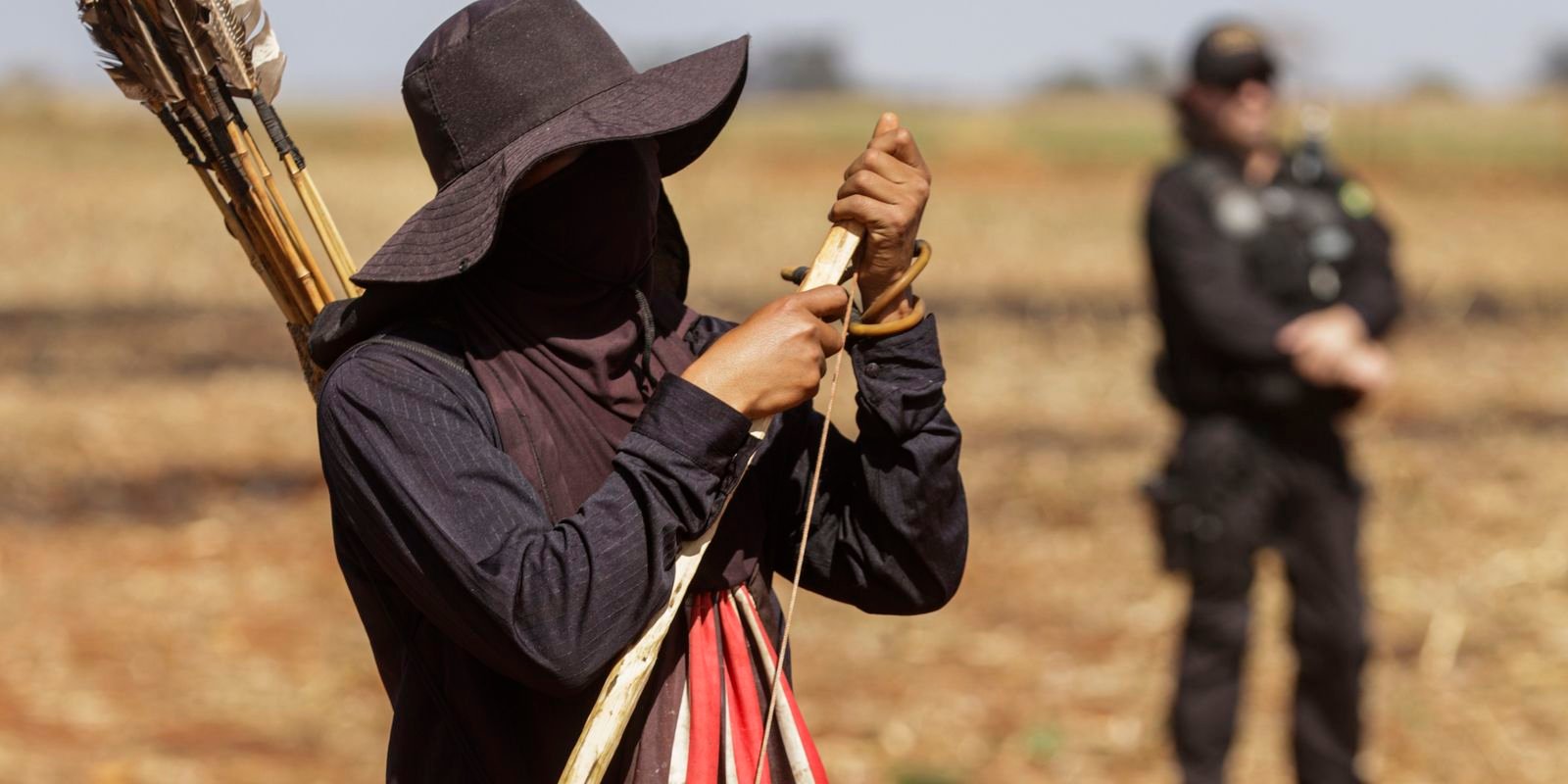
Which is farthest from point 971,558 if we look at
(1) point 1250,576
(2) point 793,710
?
(2) point 793,710

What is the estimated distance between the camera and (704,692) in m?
2.04

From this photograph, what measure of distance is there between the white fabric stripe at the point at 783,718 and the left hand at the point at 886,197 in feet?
1.49

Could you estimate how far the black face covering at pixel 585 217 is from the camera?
197 centimetres

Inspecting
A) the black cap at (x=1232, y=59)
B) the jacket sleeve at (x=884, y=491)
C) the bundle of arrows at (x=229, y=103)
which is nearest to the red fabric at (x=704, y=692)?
the jacket sleeve at (x=884, y=491)

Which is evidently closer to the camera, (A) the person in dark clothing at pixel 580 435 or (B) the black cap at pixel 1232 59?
(A) the person in dark clothing at pixel 580 435

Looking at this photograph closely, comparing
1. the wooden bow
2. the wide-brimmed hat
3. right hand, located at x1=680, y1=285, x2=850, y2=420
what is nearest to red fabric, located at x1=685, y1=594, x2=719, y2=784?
the wooden bow

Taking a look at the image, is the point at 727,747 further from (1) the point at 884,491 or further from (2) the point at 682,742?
(1) the point at 884,491

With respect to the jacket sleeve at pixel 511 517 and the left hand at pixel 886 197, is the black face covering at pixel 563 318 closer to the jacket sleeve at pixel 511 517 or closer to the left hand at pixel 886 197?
the jacket sleeve at pixel 511 517

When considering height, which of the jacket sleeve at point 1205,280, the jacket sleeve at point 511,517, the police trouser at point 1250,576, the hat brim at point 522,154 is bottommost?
the police trouser at point 1250,576

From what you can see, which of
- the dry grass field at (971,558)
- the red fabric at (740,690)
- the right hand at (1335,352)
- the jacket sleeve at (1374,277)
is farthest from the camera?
the dry grass field at (971,558)

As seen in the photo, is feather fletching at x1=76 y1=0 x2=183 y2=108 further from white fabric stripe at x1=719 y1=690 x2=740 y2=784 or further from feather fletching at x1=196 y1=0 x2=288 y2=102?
white fabric stripe at x1=719 y1=690 x2=740 y2=784

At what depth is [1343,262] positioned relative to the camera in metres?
5.25

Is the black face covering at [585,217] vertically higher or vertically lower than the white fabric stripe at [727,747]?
higher

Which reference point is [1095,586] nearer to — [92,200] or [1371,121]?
[92,200]
